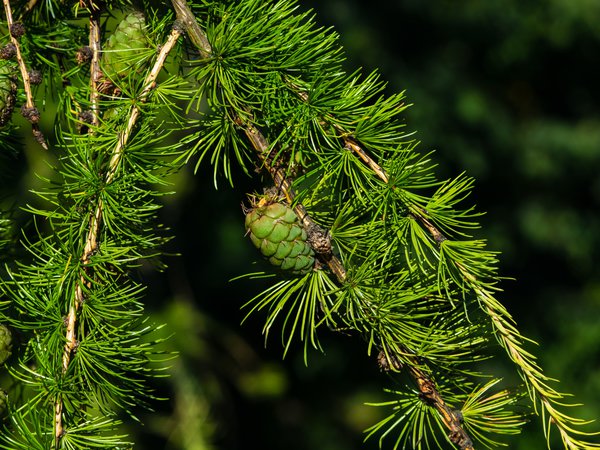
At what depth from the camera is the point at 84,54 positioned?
776 mm

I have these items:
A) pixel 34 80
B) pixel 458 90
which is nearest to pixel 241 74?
pixel 34 80

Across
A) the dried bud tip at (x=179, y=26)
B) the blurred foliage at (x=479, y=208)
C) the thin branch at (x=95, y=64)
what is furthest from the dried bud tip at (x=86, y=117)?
the blurred foliage at (x=479, y=208)

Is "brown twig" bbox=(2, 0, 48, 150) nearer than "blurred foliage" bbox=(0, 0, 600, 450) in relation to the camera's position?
Yes

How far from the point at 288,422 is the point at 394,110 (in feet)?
9.42

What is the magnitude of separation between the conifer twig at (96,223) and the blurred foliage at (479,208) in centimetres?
215

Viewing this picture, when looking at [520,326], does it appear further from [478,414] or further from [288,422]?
[478,414]

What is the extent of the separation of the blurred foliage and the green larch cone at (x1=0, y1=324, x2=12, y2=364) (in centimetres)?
212

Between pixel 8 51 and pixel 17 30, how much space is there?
0.02 m

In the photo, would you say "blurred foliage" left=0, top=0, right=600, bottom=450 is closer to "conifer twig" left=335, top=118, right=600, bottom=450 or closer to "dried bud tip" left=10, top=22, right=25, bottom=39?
"dried bud tip" left=10, top=22, right=25, bottom=39

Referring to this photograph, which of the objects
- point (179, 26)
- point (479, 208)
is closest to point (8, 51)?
point (179, 26)

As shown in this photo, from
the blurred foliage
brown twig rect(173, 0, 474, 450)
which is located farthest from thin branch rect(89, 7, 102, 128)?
the blurred foliage

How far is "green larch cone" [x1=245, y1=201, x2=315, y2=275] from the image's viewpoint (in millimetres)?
693

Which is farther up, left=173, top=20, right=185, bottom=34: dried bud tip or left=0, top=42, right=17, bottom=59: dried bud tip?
left=173, top=20, right=185, bottom=34: dried bud tip

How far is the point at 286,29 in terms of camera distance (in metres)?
0.76
